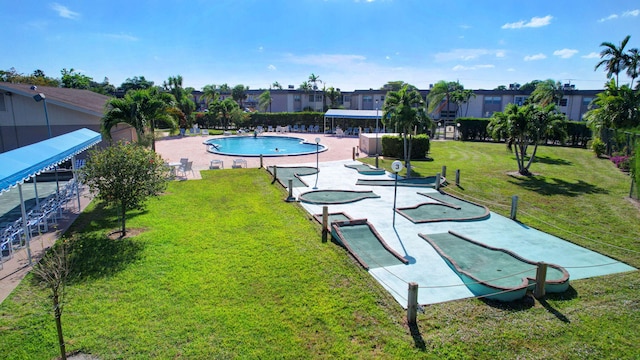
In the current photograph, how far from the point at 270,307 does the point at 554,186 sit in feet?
54.5

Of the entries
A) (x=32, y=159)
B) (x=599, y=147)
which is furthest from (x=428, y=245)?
(x=599, y=147)

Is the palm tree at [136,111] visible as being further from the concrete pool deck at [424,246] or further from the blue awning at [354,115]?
the blue awning at [354,115]

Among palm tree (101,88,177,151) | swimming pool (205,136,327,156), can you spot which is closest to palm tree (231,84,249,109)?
swimming pool (205,136,327,156)

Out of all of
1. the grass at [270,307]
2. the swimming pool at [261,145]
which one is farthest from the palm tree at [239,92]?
the grass at [270,307]

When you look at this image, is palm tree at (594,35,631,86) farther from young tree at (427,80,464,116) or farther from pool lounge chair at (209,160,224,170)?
pool lounge chair at (209,160,224,170)

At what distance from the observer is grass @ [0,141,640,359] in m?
6.18

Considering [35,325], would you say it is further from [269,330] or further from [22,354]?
Answer: [269,330]

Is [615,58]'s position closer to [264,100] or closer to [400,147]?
[400,147]

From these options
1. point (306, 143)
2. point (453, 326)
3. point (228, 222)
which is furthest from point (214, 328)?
point (306, 143)

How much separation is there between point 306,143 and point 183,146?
38.1ft

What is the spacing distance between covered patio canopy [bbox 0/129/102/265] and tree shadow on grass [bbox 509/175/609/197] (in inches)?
728

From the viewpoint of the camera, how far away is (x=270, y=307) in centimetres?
729

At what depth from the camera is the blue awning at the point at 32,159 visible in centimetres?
764

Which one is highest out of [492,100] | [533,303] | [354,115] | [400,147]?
[492,100]
